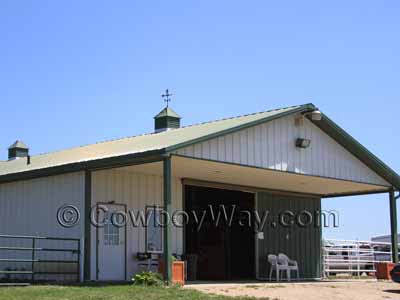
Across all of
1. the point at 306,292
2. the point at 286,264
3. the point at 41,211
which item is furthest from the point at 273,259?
the point at 41,211

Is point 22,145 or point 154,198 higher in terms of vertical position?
point 22,145

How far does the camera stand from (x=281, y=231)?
82.0 ft

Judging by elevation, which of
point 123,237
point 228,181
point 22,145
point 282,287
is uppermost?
point 22,145

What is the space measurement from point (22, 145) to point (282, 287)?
1508 centimetres

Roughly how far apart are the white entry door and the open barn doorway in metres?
4.29

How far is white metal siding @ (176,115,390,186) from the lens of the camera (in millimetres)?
17812

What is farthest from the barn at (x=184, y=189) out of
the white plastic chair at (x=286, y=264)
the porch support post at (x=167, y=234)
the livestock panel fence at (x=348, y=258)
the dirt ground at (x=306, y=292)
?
the livestock panel fence at (x=348, y=258)

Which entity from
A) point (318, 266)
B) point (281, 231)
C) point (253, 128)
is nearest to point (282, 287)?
point (253, 128)

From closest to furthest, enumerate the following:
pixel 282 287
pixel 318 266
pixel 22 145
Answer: pixel 282 287
pixel 318 266
pixel 22 145

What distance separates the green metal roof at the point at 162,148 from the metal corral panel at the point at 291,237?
361 centimetres

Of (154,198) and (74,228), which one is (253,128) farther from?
(74,228)

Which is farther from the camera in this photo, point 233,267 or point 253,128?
point 233,267

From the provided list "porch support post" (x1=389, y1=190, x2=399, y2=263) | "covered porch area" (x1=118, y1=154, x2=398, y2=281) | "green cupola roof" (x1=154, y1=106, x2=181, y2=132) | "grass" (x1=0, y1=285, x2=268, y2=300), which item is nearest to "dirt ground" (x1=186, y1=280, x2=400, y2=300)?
"grass" (x1=0, y1=285, x2=268, y2=300)

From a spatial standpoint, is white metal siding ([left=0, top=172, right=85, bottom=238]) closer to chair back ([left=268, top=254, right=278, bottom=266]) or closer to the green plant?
the green plant
